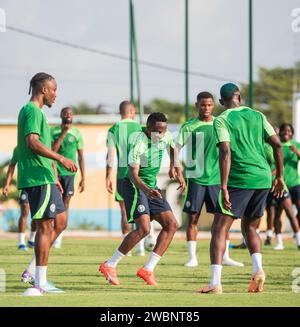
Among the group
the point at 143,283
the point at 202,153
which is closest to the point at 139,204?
the point at 143,283

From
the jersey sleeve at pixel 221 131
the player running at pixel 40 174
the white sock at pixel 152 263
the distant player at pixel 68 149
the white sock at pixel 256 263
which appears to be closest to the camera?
the player running at pixel 40 174

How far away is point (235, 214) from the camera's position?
11.9m

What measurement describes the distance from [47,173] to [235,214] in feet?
6.97

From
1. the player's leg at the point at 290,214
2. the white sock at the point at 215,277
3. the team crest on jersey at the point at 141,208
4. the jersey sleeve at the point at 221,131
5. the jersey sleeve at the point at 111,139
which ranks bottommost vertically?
the white sock at the point at 215,277

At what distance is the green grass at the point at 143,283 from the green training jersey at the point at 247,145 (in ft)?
4.13

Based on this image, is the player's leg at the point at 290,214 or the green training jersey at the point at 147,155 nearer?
the green training jersey at the point at 147,155

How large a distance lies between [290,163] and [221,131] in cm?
931

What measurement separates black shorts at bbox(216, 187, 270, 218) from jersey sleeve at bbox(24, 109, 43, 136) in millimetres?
2141

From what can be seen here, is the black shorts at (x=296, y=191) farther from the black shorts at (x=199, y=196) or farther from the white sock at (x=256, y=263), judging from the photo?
the white sock at (x=256, y=263)

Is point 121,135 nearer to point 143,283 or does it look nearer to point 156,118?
point 156,118

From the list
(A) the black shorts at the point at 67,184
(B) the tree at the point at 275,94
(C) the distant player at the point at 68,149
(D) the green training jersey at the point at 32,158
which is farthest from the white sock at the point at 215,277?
(B) the tree at the point at 275,94

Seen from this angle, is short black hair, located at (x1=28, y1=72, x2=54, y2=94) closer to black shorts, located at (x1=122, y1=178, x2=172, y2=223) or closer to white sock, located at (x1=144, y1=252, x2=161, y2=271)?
black shorts, located at (x1=122, y1=178, x2=172, y2=223)

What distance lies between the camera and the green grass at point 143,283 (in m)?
10.5
